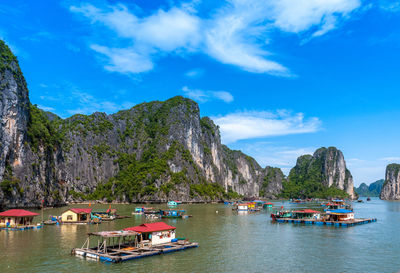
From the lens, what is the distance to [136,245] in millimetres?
33656

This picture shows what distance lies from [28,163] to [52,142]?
27.5 metres

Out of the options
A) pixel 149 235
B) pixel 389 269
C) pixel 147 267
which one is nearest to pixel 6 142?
pixel 149 235

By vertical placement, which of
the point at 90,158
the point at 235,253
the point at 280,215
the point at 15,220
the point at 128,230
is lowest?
the point at 235,253

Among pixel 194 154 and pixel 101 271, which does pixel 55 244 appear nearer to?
pixel 101 271

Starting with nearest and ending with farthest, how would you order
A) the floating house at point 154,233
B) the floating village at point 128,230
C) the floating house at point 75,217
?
the floating village at point 128,230 < the floating house at point 154,233 < the floating house at point 75,217

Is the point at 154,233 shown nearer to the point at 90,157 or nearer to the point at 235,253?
the point at 235,253

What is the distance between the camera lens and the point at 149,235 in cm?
3525

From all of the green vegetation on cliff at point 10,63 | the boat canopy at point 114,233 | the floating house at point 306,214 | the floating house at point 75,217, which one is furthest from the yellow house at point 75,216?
the green vegetation on cliff at point 10,63

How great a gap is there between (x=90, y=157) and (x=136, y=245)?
475 feet

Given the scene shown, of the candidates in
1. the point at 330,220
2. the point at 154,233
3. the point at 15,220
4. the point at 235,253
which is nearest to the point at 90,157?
the point at 15,220

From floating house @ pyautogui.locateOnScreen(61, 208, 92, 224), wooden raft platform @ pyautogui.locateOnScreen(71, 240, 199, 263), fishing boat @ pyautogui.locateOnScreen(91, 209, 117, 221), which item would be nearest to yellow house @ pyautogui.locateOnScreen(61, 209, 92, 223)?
floating house @ pyautogui.locateOnScreen(61, 208, 92, 224)

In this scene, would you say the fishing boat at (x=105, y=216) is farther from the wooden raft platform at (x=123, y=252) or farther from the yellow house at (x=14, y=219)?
the wooden raft platform at (x=123, y=252)

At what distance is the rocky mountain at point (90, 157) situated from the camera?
297 ft

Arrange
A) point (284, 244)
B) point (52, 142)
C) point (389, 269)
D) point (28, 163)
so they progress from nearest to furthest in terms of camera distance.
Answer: point (389, 269)
point (284, 244)
point (28, 163)
point (52, 142)
